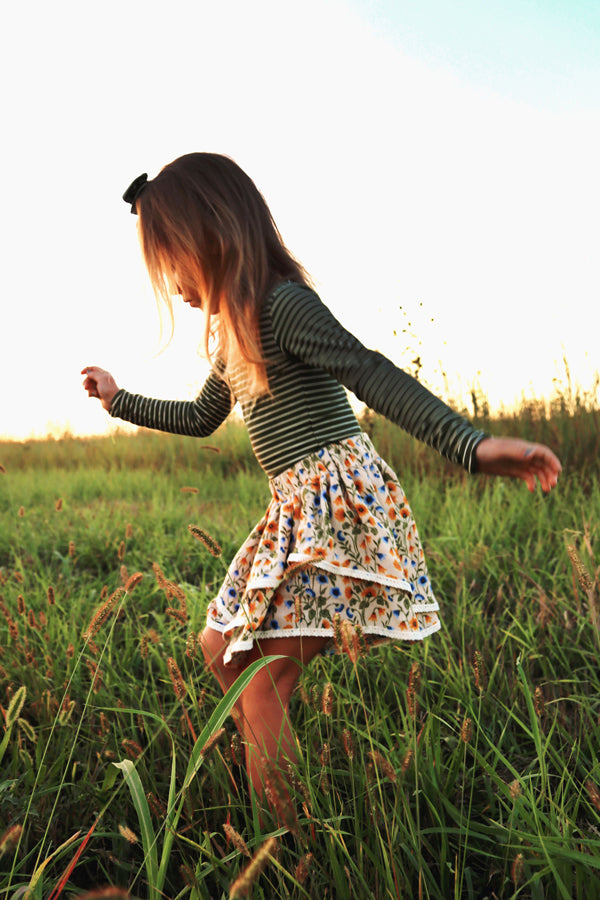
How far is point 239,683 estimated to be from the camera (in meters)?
1.05

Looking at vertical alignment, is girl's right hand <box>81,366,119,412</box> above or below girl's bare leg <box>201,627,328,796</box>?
above

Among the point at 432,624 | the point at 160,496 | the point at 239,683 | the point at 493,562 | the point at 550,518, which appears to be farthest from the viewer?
the point at 160,496

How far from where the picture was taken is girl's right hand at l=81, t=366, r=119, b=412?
2.23m

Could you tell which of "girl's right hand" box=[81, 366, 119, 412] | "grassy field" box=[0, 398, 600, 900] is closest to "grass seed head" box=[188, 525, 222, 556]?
"grassy field" box=[0, 398, 600, 900]

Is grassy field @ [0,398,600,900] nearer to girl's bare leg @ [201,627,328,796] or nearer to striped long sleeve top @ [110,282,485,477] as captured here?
girl's bare leg @ [201,627,328,796]

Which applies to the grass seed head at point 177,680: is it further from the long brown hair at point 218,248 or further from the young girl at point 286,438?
the long brown hair at point 218,248

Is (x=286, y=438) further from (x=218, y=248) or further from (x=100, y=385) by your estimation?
(x=100, y=385)

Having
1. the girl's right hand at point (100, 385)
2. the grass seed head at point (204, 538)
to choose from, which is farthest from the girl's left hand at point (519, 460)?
the girl's right hand at point (100, 385)

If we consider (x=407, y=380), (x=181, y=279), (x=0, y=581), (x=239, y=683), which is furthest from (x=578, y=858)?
(x=0, y=581)

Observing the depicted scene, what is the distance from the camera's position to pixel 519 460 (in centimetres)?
121

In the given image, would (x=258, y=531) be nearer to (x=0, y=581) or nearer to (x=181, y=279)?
(x=181, y=279)

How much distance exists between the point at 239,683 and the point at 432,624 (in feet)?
2.52

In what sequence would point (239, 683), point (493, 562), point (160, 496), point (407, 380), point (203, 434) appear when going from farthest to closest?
point (160, 496) < point (493, 562) < point (203, 434) < point (407, 380) < point (239, 683)

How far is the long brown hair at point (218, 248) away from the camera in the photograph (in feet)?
5.32
